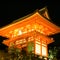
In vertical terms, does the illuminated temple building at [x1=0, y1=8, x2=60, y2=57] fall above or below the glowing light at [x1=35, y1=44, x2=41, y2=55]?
above

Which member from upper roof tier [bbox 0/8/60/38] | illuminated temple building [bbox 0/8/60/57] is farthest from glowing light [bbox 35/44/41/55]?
upper roof tier [bbox 0/8/60/38]

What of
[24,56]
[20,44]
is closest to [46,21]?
[20,44]

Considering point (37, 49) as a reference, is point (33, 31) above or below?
above

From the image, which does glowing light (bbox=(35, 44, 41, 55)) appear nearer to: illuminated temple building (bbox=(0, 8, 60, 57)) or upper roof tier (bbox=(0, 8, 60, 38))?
illuminated temple building (bbox=(0, 8, 60, 57))

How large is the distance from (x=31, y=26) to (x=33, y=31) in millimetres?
933

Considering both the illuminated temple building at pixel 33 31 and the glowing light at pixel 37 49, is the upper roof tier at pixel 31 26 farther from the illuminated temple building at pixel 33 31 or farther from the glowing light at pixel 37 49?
the glowing light at pixel 37 49

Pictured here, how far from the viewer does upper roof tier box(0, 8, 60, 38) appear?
18.6 m

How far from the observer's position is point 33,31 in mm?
18953

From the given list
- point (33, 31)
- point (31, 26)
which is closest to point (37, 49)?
point (33, 31)

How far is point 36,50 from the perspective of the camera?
18.4 metres

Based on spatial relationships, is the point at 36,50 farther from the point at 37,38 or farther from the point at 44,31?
the point at 44,31

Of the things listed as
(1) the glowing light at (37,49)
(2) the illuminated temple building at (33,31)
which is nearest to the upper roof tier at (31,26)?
(2) the illuminated temple building at (33,31)

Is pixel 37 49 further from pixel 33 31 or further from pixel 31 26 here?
pixel 31 26

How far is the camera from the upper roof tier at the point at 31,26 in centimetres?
1857
